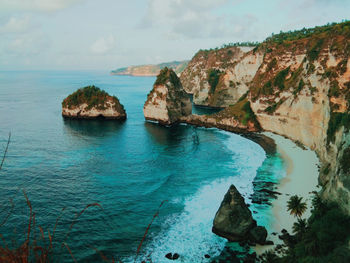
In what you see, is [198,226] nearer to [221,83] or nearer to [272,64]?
[272,64]

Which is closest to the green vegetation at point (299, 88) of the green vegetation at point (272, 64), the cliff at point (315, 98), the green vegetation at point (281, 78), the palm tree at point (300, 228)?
the cliff at point (315, 98)

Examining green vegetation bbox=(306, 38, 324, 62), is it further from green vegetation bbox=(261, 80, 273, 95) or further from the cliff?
green vegetation bbox=(261, 80, 273, 95)

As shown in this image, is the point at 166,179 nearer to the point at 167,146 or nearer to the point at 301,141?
the point at 167,146

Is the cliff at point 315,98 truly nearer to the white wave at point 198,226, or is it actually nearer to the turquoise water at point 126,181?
the turquoise water at point 126,181

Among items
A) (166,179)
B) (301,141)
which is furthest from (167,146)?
(301,141)

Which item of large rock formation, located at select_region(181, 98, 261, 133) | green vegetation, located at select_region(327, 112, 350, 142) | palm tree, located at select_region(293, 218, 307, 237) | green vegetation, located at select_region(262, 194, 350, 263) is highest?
green vegetation, located at select_region(327, 112, 350, 142)

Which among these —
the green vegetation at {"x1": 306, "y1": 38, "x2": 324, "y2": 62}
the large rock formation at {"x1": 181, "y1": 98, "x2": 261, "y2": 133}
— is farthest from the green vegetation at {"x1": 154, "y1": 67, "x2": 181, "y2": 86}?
the green vegetation at {"x1": 306, "y1": 38, "x2": 324, "y2": 62}
